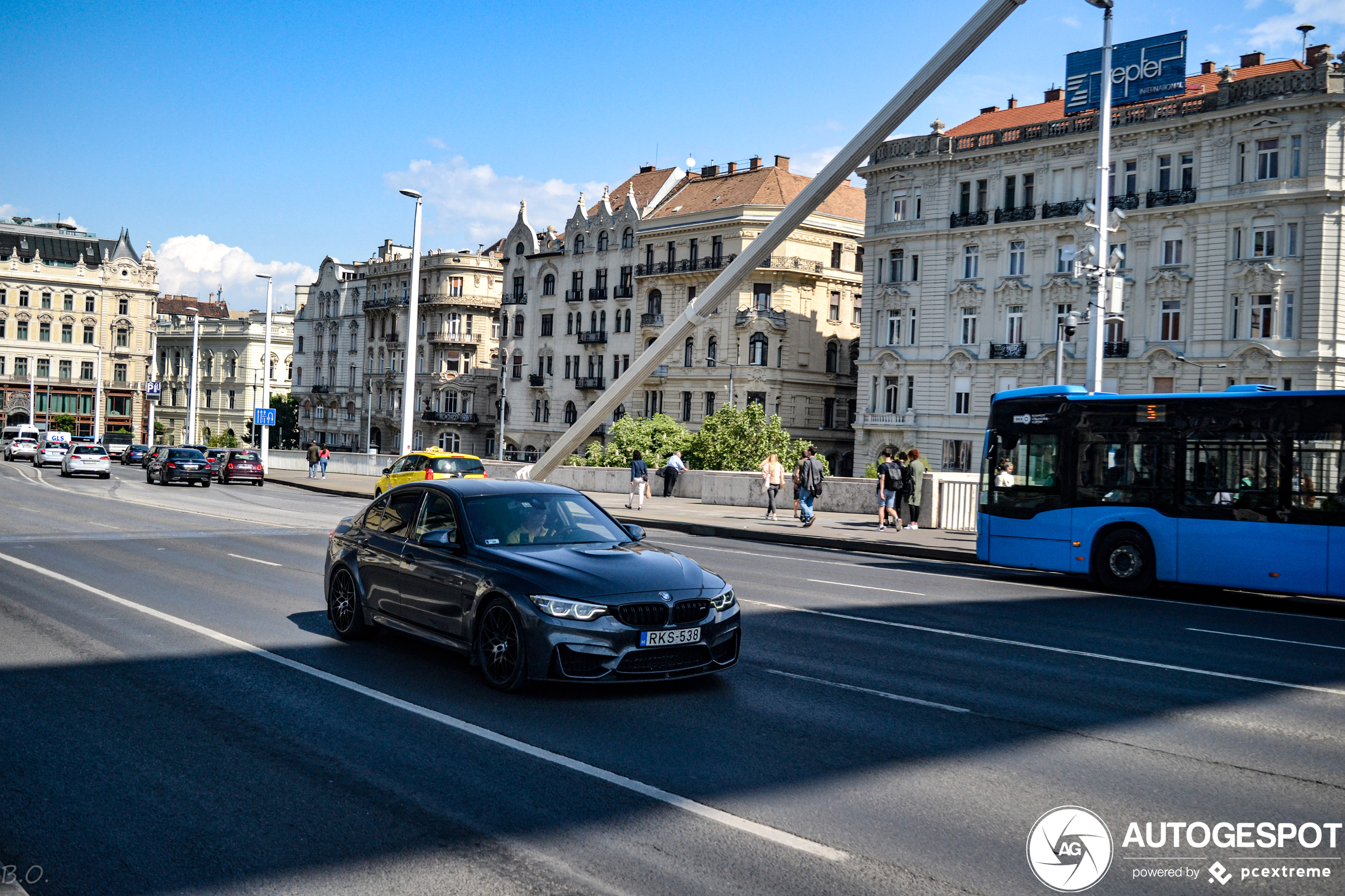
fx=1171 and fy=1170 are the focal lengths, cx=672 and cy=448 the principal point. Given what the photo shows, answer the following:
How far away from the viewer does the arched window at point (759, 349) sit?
235ft

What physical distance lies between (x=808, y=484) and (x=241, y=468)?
29.8 meters

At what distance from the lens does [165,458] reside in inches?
1807

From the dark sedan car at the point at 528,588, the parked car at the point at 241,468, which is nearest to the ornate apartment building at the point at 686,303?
the parked car at the point at 241,468

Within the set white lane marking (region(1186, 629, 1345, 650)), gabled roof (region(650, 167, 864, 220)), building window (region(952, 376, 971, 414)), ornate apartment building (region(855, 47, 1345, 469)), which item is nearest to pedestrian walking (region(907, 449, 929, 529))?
white lane marking (region(1186, 629, 1345, 650))

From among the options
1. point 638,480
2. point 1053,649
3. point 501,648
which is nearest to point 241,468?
point 638,480

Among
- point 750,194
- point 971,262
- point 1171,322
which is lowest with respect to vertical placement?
point 1171,322

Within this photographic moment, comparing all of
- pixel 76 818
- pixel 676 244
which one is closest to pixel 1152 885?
pixel 76 818

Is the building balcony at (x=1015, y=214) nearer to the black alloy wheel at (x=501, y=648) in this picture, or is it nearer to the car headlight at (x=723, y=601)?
the car headlight at (x=723, y=601)

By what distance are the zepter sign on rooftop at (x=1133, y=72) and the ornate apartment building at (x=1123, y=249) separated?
17767mm

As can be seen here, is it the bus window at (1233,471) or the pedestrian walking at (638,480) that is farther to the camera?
the pedestrian walking at (638,480)

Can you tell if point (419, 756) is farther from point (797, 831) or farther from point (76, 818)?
point (797, 831)

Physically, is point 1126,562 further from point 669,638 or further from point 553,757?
point 553,757

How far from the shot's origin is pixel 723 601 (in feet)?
28.3

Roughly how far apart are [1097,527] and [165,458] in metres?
38.4
